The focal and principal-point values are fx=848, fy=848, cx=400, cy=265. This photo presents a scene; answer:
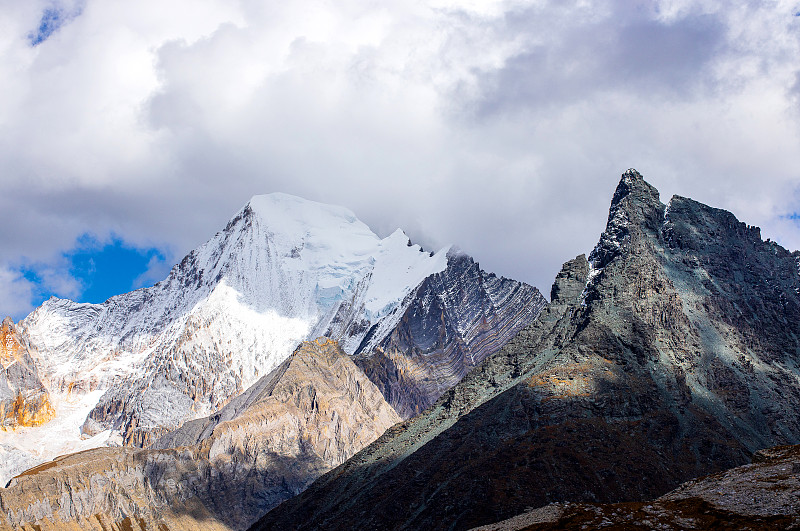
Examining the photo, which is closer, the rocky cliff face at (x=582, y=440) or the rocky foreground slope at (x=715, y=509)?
the rocky foreground slope at (x=715, y=509)

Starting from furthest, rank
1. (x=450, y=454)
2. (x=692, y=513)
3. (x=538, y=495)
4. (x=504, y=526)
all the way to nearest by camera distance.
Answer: (x=450, y=454), (x=538, y=495), (x=504, y=526), (x=692, y=513)

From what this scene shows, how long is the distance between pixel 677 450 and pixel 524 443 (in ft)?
96.7

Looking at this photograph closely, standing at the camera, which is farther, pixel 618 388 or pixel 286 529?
pixel 286 529

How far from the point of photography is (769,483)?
245 feet

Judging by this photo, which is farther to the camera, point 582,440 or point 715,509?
point 582,440

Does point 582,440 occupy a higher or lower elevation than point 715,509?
higher

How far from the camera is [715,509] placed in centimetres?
7094

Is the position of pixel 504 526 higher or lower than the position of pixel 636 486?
higher

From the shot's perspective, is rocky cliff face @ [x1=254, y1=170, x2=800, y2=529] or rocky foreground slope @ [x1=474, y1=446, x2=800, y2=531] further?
rocky cliff face @ [x1=254, y1=170, x2=800, y2=529]

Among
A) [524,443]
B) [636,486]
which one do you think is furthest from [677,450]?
Result: [524,443]

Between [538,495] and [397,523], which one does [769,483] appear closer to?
[538,495]

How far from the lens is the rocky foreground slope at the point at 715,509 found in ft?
219

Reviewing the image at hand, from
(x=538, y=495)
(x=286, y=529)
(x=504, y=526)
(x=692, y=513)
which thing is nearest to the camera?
(x=692, y=513)

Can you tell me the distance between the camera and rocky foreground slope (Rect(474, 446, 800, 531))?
66688 mm
